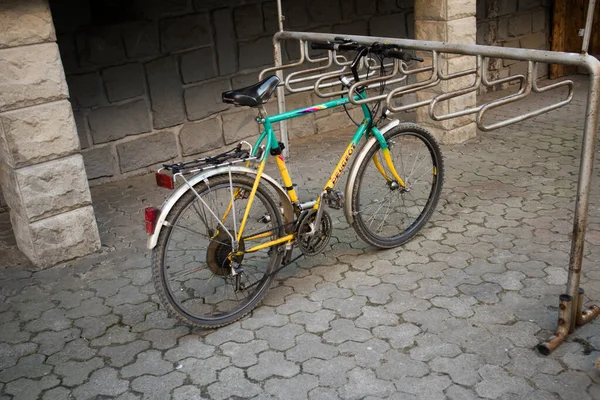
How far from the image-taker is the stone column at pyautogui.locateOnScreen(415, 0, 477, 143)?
6457 mm

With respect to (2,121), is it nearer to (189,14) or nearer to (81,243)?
(81,243)

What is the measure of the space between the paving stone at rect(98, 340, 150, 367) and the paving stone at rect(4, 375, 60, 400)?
0.29 meters

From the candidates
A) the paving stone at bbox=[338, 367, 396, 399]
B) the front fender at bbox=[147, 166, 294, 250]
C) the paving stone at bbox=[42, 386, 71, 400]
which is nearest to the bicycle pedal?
the front fender at bbox=[147, 166, 294, 250]

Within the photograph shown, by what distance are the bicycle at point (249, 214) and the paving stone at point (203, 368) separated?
10.3 inches

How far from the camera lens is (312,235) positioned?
4.26 metres

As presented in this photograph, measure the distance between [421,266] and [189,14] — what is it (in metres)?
3.33

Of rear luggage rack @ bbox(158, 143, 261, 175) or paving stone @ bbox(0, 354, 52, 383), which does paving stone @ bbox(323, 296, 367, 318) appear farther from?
paving stone @ bbox(0, 354, 52, 383)

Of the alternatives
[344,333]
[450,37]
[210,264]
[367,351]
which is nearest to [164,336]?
[210,264]

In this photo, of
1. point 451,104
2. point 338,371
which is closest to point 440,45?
point 338,371

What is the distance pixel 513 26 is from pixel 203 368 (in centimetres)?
694

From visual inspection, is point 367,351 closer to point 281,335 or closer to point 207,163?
point 281,335

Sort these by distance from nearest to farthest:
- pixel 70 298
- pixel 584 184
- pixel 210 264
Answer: pixel 584 184 → pixel 210 264 → pixel 70 298

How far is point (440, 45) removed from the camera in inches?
162

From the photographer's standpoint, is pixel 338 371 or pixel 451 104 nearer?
pixel 338 371
